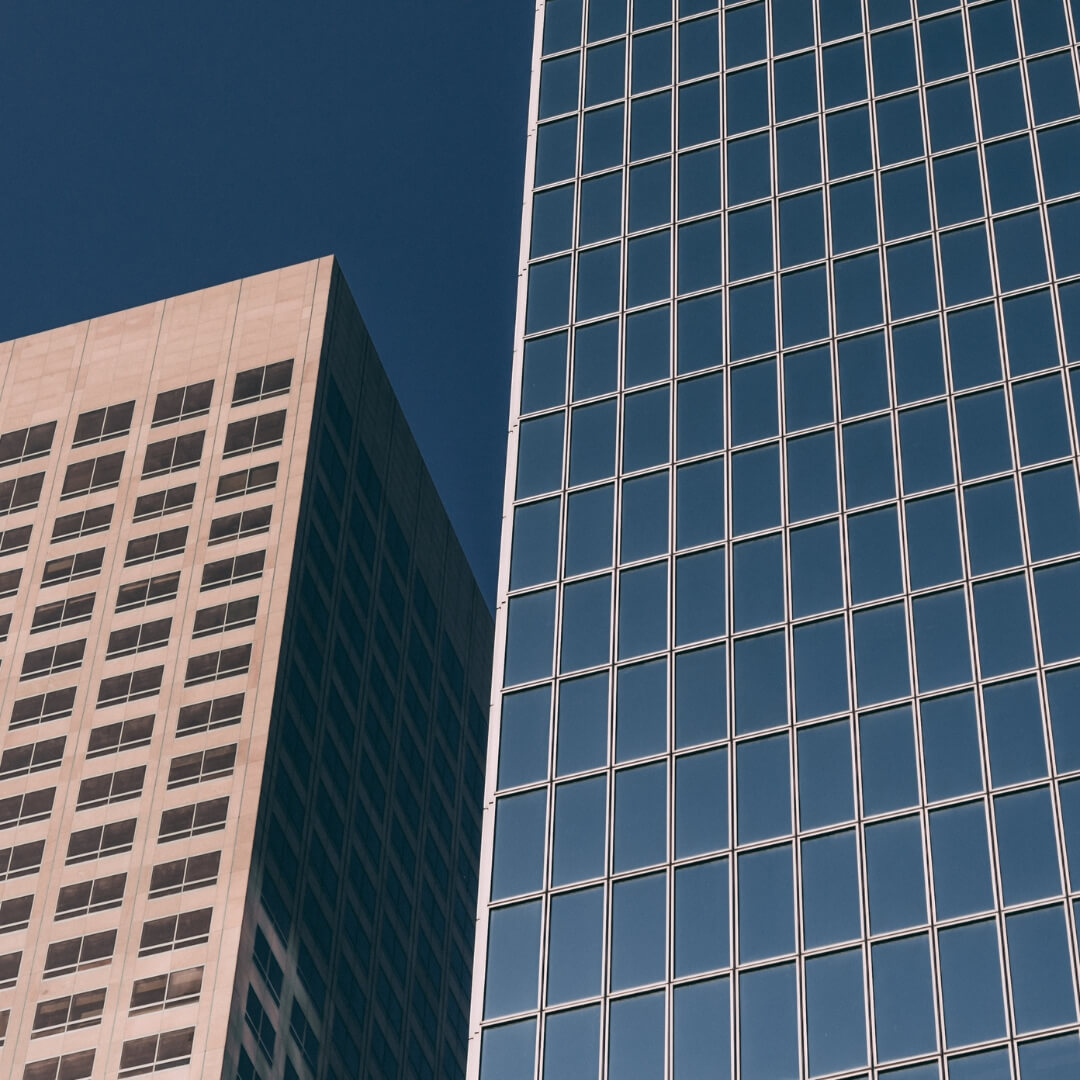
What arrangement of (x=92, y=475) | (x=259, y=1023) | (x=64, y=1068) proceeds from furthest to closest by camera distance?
(x=92, y=475), (x=259, y=1023), (x=64, y=1068)

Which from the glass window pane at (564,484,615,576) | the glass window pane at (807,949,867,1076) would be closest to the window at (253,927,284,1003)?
the glass window pane at (564,484,615,576)

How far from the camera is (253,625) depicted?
5551 inches

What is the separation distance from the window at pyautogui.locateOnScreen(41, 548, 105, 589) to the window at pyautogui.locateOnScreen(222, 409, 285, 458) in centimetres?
966

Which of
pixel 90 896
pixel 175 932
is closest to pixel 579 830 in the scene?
pixel 175 932

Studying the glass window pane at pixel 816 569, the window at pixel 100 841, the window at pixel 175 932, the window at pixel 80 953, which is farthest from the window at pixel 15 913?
the glass window pane at pixel 816 569

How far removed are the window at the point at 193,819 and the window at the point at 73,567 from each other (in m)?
20.3

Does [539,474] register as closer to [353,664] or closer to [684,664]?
[684,664]

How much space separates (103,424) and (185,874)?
120 feet

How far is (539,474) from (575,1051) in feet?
77.3

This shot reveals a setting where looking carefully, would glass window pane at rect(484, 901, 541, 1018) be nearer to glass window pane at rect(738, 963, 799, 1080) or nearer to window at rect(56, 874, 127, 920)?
glass window pane at rect(738, 963, 799, 1080)

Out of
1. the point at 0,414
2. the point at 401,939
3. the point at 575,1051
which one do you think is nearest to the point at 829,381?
the point at 575,1051

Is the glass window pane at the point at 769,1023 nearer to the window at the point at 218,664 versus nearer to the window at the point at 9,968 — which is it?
the window at the point at 9,968

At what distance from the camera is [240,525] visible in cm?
14675

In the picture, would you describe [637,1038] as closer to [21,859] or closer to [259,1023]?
[259,1023]
